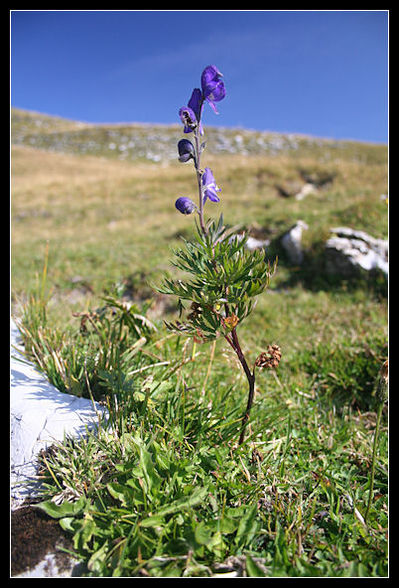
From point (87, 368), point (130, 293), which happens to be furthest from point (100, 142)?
point (87, 368)

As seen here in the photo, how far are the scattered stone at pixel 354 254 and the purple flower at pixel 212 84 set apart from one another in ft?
18.1

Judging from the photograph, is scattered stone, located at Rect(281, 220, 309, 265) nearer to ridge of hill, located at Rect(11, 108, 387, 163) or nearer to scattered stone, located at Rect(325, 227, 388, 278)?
scattered stone, located at Rect(325, 227, 388, 278)

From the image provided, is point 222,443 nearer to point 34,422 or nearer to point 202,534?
point 202,534

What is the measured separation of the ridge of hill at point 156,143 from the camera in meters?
50.3

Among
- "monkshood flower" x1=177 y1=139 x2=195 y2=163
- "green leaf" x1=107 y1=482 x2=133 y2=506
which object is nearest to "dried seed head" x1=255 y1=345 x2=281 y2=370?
"green leaf" x1=107 y1=482 x2=133 y2=506

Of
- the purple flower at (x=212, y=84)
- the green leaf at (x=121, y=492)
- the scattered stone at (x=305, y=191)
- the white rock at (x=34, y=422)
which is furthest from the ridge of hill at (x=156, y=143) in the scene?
Answer: the green leaf at (x=121, y=492)

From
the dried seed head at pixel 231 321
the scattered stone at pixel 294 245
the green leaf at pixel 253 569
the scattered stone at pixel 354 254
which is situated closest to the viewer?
the green leaf at pixel 253 569

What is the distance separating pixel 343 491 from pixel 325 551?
55 cm

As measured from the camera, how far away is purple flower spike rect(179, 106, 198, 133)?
1.92 meters

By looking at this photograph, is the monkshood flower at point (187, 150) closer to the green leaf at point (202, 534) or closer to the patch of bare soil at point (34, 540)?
the green leaf at point (202, 534)

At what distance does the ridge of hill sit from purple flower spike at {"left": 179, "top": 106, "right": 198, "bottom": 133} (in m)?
47.9

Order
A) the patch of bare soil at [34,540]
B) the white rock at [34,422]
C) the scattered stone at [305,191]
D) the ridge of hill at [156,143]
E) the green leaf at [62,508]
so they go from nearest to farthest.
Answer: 1. the patch of bare soil at [34,540]
2. the green leaf at [62,508]
3. the white rock at [34,422]
4. the scattered stone at [305,191]
5. the ridge of hill at [156,143]

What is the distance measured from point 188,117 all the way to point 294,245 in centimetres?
609

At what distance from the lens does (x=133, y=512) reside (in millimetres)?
1872
